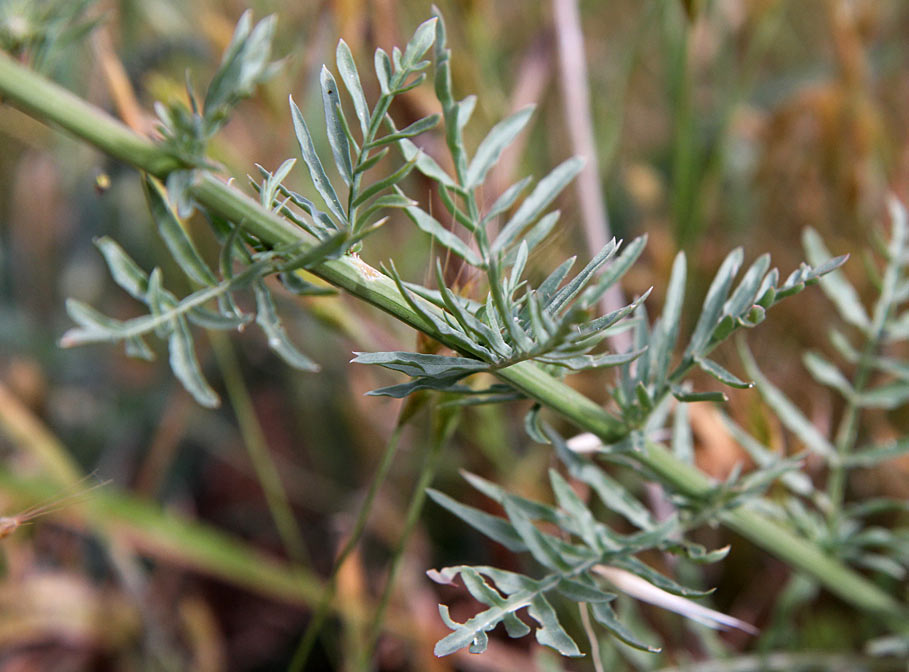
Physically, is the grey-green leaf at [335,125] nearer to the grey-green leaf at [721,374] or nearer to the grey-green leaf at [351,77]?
the grey-green leaf at [351,77]

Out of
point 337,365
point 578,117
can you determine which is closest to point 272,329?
point 578,117

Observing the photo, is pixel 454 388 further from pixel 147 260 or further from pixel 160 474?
pixel 147 260

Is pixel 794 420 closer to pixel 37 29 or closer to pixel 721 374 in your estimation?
pixel 721 374

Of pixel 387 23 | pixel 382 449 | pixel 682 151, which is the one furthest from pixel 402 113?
pixel 382 449

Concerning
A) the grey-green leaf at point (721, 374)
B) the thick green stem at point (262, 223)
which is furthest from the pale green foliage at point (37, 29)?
the grey-green leaf at point (721, 374)

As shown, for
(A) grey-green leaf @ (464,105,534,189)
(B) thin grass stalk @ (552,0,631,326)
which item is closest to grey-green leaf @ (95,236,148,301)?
(A) grey-green leaf @ (464,105,534,189)

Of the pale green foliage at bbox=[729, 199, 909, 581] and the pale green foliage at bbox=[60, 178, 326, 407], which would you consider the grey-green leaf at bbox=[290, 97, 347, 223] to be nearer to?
the pale green foliage at bbox=[60, 178, 326, 407]
